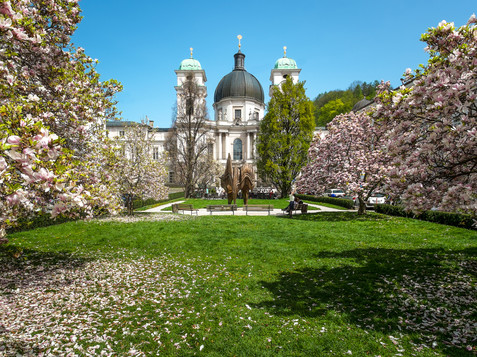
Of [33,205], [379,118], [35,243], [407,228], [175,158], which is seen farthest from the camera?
[175,158]

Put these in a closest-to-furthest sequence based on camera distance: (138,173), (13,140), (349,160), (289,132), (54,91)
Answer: (13,140) < (54,91) < (349,160) < (138,173) < (289,132)

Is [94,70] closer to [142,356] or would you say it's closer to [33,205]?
[33,205]

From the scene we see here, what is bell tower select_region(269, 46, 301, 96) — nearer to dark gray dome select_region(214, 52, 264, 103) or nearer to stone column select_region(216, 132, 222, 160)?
dark gray dome select_region(214, 52, 264, 103)

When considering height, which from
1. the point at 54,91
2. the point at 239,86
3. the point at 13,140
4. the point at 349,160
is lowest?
the point at 13,140

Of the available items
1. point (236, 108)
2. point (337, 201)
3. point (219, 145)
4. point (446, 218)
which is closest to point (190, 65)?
point (236, 108)

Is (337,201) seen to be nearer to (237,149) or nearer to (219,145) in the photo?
(219,145)

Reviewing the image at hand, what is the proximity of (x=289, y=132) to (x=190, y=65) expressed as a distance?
4349 cm

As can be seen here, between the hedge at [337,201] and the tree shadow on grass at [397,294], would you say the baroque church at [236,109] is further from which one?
the tree shadow on grass at [397,294]

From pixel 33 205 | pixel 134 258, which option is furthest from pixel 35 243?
pixel 33 205

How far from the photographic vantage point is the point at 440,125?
4.73 meters

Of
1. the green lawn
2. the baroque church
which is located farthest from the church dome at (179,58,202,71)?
the green lawn

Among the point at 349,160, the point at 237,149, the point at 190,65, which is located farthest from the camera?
the point at 237,149

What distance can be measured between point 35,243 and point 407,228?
14.6m

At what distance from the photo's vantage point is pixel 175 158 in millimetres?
36594
